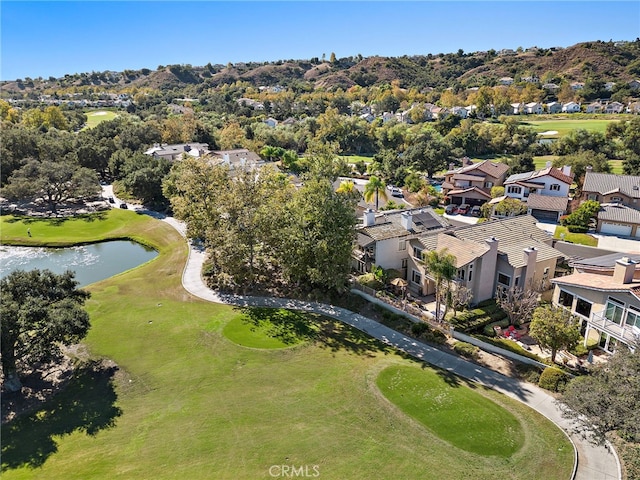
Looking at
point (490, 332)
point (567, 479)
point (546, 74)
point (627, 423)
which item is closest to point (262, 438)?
point (567, 479)

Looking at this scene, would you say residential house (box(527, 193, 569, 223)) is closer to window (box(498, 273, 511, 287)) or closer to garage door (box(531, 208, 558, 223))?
garage door (box(531, 208, 558, 223))

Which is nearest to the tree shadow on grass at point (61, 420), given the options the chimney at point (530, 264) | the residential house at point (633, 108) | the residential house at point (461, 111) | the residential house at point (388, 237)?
the residential house at point (388, 237)

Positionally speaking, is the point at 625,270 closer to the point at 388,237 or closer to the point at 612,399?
the point at 612,399


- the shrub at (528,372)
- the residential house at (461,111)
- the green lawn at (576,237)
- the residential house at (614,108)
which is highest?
the residential house at (614,108)

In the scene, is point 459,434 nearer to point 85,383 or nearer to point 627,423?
point 627,423

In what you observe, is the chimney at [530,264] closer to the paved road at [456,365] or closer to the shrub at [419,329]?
the shrub at [419,329]

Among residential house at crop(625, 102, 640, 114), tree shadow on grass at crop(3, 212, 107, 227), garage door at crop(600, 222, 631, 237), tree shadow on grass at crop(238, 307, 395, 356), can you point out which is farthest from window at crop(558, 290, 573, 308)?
residential house at crop(625, 102, 640, 114)
